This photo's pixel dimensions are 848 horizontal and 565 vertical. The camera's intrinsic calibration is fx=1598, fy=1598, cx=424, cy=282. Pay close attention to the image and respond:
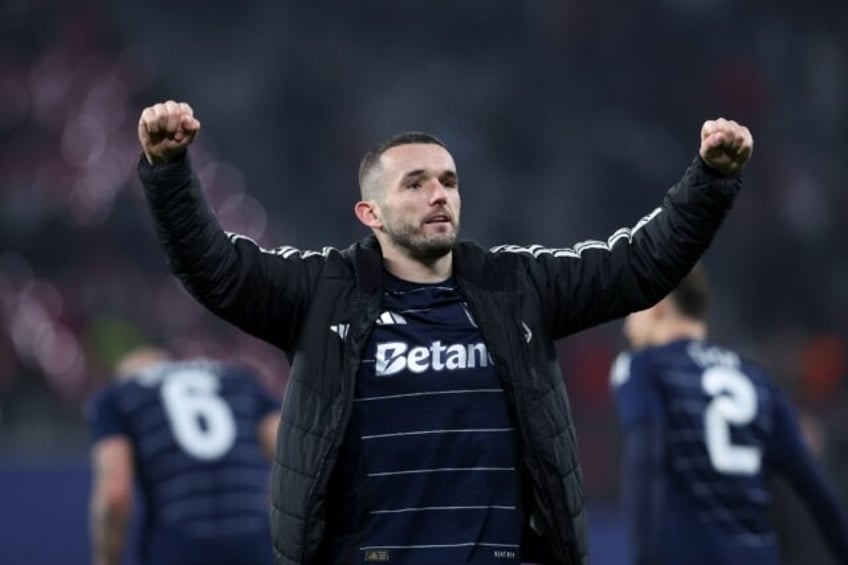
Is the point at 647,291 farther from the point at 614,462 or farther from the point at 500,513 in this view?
the point at 614,462

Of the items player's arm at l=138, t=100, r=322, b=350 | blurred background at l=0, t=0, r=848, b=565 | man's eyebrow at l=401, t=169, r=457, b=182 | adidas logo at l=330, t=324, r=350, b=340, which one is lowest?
adidas logo at l=330, t=324, r=350, b=340

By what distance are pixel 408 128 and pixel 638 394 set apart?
9911mm

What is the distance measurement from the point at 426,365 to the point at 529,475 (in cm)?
34

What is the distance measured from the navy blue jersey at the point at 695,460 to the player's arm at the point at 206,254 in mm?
1554

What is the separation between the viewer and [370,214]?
396 cm

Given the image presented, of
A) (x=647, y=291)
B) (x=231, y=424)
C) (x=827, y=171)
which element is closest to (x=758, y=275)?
(x=827, y=171)

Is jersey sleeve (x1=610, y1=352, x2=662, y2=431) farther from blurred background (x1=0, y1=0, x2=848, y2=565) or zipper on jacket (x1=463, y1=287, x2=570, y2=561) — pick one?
blurred background (x1=0, y1=0, x2=848, y2=565)

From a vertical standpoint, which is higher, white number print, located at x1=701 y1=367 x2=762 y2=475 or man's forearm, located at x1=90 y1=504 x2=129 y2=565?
white number print, located at x1=701 y1=367 x2=762 y2=475

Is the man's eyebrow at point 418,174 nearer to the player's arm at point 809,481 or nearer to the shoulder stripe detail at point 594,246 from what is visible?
the shoulder stripe detail at point 594,246

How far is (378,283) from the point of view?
3.79 metres

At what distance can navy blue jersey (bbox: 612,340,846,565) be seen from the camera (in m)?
4.92

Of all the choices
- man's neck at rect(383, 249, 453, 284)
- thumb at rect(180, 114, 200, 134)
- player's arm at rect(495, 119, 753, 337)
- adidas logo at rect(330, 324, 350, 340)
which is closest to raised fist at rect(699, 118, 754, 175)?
player's arm at rect(495, 119, 753, 337)

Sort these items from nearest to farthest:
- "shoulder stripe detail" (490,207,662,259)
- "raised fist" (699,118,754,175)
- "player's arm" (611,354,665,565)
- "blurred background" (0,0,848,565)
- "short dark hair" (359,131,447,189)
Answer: "raised fist" (699,118,754,175), "shoulder stripe detail" (490,207,662,259), "short dark hair" (359,131,447,189), "player's arm" (611,354,665,565), "blurred background" (0,0,848,565)

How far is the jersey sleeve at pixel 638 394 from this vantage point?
4938 millimetres
